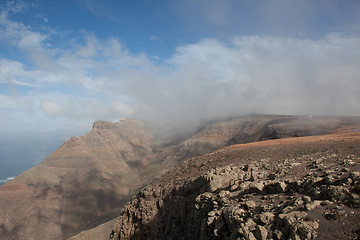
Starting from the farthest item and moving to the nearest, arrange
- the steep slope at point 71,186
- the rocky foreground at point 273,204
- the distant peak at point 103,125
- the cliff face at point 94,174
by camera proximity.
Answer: the distant peak at point 103,125, the steep slope at point 71,186, the cliff face at point 94,174, the rocky foreground at point 273,204

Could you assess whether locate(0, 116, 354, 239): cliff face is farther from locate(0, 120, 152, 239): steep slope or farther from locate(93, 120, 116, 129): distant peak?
locate(93, 120, 116, 129): distant peak

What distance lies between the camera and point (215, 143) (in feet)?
305

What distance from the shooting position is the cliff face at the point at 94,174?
61.2m

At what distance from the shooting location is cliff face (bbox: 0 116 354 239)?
61188mm

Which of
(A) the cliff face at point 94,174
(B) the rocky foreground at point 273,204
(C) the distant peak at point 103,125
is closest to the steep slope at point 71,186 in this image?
(A) the cliff face at point 94,174

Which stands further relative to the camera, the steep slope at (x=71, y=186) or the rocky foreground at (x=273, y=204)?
the steep slope at (x=71, y=186)

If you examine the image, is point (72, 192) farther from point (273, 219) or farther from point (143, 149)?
point (273, 219)

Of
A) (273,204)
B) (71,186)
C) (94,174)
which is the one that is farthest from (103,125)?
(273,204)

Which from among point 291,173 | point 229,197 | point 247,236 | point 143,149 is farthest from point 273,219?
point 143,149

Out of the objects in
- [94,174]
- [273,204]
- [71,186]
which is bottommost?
[71,186]

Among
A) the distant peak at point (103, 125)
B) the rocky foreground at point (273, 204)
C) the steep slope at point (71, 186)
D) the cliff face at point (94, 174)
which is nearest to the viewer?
the rocky foreground at point (273, 204)

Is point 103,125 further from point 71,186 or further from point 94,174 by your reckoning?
point 71,186

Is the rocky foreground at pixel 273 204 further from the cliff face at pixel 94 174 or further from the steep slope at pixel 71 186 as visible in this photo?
the steep slope at pixel 71 186

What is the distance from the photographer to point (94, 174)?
3583 inches
